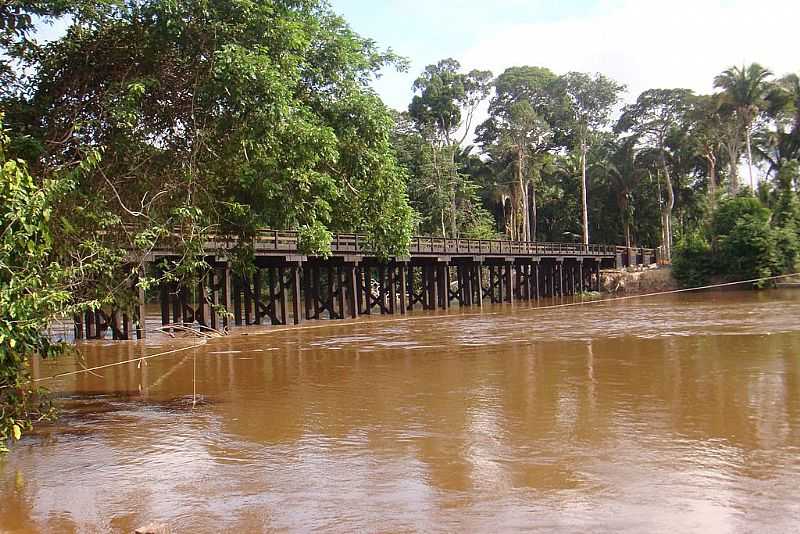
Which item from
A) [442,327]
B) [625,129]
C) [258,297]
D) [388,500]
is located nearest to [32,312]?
[388,500]

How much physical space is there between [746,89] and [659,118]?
8.24 m

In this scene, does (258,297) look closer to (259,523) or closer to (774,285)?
(259,523)

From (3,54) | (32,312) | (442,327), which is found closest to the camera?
(32,312)

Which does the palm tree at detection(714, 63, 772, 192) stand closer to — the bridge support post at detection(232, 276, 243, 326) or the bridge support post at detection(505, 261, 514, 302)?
the bridge support post at detection(505, 261, 514, 302)

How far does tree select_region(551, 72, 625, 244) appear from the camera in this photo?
4981 cm

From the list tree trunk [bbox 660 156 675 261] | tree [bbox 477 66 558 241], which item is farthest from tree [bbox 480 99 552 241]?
tree trunk [bbox 660 156 675 261]

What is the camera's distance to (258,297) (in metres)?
25.7

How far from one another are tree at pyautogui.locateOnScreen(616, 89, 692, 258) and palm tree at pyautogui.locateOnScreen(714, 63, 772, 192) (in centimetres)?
529

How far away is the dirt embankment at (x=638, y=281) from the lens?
153 feet

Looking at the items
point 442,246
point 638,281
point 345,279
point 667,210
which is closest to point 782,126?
point 667,210

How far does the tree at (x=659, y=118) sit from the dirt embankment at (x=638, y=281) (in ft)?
17.3

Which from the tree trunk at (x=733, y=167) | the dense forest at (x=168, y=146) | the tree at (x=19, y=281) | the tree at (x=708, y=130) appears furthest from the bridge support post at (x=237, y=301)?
the tree trunk at (x=733, y=167)

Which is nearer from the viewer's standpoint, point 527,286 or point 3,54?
point 3,54

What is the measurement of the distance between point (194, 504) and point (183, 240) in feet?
17.5
